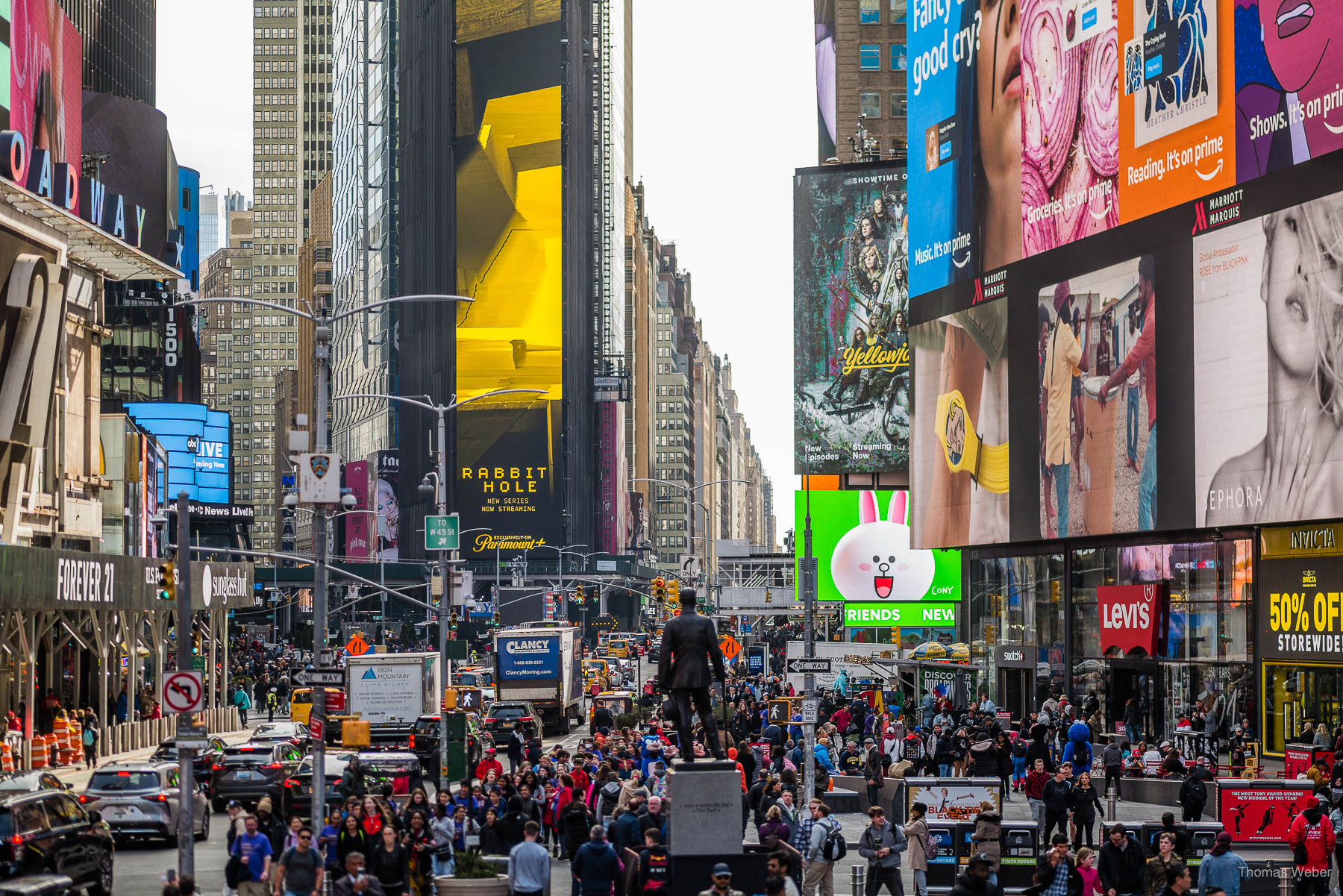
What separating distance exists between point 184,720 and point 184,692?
586 millimetres

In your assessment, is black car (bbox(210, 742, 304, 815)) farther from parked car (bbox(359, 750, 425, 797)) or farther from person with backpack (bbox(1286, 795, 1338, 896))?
person with backpack (bbox(1286, 795, 1338, 896))

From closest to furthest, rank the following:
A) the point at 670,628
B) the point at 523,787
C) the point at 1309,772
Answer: the point at 670,628
the point at 523,787
the point at 1309,772

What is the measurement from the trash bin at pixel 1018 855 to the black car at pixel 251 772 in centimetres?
1403

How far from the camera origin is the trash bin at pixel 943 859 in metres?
24.2

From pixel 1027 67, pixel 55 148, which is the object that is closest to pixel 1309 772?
pixel 1027 67

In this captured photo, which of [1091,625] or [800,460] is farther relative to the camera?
[800,460]

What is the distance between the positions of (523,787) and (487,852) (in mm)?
2612

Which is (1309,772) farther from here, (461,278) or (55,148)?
(461,278)

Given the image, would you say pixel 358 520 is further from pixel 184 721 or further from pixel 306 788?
pixel 184 721

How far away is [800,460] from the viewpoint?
94.2 metres

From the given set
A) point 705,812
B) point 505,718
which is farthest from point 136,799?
point 505,718

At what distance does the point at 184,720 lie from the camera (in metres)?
22.7

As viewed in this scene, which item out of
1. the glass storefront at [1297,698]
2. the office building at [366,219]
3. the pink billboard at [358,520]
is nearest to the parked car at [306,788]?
the glass storefront at [1297,698]

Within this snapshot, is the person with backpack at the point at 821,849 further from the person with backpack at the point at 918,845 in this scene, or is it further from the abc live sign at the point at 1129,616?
the abc live sign at the point at 1129,616
